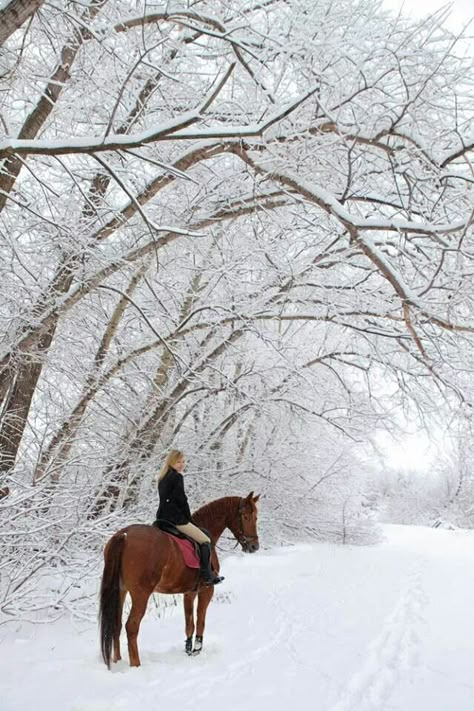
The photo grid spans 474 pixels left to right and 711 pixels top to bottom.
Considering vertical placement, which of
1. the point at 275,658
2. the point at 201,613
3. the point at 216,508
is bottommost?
the point at 275,658

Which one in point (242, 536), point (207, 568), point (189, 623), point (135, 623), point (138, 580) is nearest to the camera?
point (135, 623)

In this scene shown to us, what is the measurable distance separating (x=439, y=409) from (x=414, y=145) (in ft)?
14.4

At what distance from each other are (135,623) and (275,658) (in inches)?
57.6

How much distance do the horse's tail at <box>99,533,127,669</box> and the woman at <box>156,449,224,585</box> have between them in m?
0.55

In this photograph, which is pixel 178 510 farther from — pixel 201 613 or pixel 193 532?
pixel 201 613

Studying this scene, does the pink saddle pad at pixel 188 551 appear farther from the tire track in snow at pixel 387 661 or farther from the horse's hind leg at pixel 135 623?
the tire track in snow at pixel 387 661

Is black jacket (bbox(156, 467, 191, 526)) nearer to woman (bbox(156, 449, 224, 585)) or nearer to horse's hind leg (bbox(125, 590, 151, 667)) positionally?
woman (bbox(156, 449, 224, 585))

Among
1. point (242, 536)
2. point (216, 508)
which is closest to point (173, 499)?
point (216, 508)

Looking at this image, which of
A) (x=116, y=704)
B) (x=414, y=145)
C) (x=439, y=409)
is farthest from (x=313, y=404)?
(x=116, y=704)

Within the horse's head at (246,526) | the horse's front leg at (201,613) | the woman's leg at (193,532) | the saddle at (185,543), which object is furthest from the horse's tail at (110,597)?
the horse's head at (246,526)

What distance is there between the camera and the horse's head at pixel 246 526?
581 cm

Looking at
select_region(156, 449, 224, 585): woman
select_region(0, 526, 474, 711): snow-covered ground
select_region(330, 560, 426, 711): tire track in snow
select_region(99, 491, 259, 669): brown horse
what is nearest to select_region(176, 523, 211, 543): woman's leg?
select_region(156, 449, 224, 585): woman

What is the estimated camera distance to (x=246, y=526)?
19.2 ft

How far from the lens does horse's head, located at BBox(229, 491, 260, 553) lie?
5.81m
